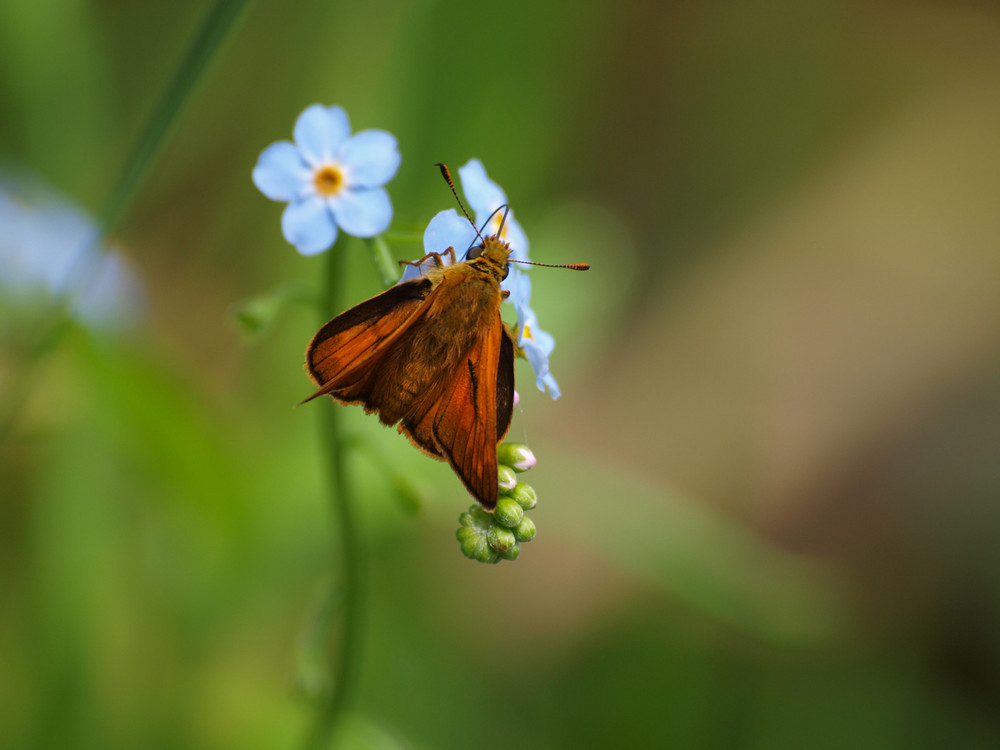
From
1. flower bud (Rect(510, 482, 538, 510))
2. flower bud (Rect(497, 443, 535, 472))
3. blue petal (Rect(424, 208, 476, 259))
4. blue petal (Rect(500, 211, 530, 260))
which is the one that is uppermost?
blue petal (Rect(500, 211, 530, 260))

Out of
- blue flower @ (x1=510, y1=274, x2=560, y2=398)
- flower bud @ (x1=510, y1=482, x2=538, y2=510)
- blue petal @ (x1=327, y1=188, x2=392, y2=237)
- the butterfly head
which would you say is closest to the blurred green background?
blue petal @ (x1=327, y1=188, x2=392, y2=237)

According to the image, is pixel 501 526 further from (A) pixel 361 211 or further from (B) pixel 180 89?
(B) pixel 180 89

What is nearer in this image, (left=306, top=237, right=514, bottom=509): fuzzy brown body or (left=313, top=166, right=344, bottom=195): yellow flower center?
(left=306, top=237, right=514, bottom=509): fuzzy brown body

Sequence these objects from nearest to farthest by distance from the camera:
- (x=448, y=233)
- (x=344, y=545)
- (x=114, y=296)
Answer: (x=448, y=233) < (x=344, y=545) < (x=114, y=296)

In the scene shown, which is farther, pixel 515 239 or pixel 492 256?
pixel 515 239

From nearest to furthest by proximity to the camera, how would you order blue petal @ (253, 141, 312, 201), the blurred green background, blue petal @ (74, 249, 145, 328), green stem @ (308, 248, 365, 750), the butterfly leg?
blue petal @ (253, 141, 312, 201), the butterfly leg, green stem @ (308, 248, 365, 750), the blurred green background, blue petal @ (74, 249, 145, 328)

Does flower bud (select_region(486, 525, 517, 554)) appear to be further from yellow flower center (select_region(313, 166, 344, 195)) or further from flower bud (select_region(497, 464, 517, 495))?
yellow flower center (select_region(313, 166, 344, 195))

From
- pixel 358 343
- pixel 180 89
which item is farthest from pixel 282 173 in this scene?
pixel 358 343
